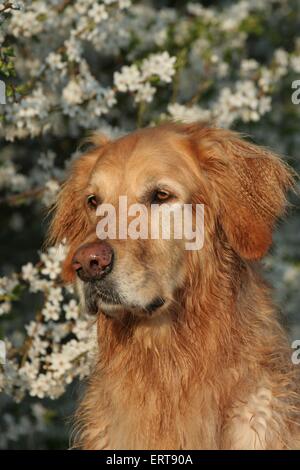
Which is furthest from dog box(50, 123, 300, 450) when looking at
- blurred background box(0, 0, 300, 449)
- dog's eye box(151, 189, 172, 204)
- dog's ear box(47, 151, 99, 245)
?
blurred background box(0, 0, 300, 449)

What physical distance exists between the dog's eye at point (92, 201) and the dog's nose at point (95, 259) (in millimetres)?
557

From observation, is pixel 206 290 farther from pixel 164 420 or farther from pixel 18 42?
pixel 18 42

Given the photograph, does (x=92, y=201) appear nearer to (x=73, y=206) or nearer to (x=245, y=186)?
(x=73, y=206)

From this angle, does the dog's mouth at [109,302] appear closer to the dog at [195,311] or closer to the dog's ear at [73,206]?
the dog at [195,311]

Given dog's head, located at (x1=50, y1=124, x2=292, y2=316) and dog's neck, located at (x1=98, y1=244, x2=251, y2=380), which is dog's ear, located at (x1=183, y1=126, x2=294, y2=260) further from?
dog's neck, located at (x1=98, y1=244, x2=251, y2=380)

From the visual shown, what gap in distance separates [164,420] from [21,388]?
179cm

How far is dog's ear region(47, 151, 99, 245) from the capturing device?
5.41m

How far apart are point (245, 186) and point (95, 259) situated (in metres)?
0.89

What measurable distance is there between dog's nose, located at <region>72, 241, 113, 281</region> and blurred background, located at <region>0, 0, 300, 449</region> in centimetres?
115

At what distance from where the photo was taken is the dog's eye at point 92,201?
4965 mm

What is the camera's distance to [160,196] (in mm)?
4711

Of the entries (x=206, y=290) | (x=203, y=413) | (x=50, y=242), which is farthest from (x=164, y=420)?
(x=50, y=242)

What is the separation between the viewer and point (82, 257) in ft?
14.5
